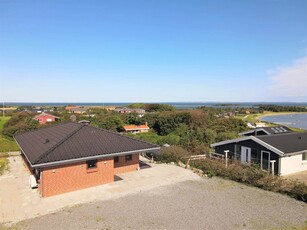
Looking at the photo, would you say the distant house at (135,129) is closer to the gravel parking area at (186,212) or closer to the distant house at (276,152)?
the distant house at (276,152)

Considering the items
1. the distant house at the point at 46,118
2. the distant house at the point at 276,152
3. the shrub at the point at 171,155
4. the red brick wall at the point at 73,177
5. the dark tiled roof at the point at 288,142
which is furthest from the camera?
the distant house at the point at 46,118

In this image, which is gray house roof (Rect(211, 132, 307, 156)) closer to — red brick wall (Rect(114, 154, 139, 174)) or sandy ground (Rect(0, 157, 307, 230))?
sandy ground (Rect(0, 157, 307, 230))

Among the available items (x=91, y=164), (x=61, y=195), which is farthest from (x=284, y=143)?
(x=61, y=195)

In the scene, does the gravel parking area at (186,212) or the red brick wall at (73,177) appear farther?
the red brick wall at (73,177)

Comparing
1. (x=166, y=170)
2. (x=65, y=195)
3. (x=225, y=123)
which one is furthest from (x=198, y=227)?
(x=225, y=123)

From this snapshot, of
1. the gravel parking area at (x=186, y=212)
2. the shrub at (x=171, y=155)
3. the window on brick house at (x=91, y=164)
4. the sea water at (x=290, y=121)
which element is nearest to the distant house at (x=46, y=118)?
the shrub at (x=171, y=155)

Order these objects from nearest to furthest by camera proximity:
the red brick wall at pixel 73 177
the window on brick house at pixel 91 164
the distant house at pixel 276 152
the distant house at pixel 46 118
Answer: the red brick wall at pixel 73 177 < the window on brick house at pixel 91 164 < the distant house at pixel 276 152 < the distant house at pixel 46 118

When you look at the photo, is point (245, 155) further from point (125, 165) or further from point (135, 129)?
point (135, 129)
